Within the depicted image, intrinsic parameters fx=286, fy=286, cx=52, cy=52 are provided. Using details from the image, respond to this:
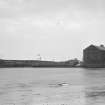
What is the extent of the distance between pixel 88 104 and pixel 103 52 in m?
147

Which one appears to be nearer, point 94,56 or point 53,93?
point 53,93

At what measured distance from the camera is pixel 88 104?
23203mm

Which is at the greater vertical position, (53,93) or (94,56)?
(94,56)

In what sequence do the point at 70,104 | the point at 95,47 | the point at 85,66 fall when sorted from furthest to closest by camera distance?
the point at 85,66, the point at 95,47, the point at 70,104

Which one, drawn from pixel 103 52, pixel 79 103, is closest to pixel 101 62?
pixel 103 52

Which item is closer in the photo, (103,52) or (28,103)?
(28,103)

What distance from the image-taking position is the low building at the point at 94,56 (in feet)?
545

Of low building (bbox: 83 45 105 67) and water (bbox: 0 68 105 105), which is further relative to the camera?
low building (bbox: 83 45 105 67)

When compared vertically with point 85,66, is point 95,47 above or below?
above

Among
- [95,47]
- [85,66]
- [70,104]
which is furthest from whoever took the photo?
[85,66]

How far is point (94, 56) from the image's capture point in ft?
548

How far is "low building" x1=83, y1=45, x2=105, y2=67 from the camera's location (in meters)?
166

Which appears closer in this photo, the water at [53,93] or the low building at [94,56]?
the water at [53,93]

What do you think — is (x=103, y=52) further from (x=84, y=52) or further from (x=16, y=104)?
(x=16, y=104)
